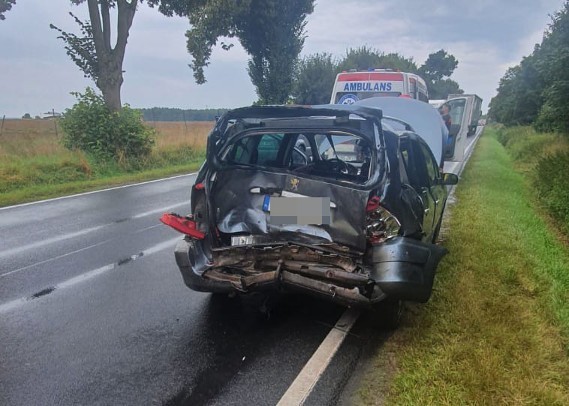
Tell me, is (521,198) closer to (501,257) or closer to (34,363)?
(501,257)

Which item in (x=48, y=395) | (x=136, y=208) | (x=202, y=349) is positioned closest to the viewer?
(x=48, y=395)

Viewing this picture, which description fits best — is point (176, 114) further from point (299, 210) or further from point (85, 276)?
point (299, 210)

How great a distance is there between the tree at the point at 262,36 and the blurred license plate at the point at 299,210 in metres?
17.7

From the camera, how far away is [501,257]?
5.00 metres

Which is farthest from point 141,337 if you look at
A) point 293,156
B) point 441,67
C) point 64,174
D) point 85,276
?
point 441,67

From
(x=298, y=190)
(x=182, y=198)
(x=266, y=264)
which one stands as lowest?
(x=182, y=198)

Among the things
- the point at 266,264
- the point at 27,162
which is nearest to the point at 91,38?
the point at 27,162

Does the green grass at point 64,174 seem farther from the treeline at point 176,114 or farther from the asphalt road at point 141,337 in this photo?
the treeline at point 176,114

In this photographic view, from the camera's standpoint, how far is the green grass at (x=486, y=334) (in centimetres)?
263

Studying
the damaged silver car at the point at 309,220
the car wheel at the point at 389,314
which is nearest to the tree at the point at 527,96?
the damaged silver car at the point at 309,220

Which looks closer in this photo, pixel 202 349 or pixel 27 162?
pixel 202 349

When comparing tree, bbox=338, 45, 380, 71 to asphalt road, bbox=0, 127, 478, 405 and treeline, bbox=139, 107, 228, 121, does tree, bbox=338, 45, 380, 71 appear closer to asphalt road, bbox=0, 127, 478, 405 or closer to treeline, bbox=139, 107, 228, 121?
treeline, bbox=139, 107, 228, 121

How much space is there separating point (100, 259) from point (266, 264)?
286 cm

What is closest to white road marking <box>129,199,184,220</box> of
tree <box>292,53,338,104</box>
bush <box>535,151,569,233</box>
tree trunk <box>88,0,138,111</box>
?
bush <box>535,151,569,233</box>
